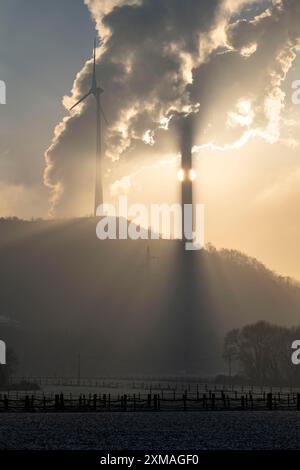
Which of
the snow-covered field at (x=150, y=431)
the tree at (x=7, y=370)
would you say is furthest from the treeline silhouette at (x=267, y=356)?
the snow-covered field at (x=150, y=431)

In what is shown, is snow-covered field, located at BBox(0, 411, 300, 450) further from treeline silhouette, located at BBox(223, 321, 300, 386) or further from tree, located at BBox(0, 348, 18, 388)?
treeline silhouette, located at BBox(223, 321, 300, 386)

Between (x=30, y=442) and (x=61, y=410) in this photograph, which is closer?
(x=30, y=442)

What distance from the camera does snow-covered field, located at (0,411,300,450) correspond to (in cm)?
4322

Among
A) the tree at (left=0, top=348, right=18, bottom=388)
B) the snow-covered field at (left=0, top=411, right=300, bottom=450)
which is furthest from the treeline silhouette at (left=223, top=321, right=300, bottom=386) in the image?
the snow-covered field at (left=0, top=411, right=300, bottom=450)

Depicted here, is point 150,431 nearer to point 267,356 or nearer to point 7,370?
point 7,370

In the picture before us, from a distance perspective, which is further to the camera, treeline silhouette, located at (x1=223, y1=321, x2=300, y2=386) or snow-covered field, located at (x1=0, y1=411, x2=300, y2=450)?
treeline silhouette, located at (x1=223, y1=321, x2=300, y2=386)

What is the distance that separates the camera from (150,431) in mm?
52750

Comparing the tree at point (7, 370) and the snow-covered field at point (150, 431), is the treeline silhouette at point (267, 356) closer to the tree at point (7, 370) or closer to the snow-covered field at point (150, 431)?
the tree at point (7, 370)

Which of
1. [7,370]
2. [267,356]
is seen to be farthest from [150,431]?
[267,356]
